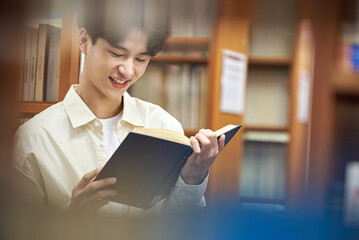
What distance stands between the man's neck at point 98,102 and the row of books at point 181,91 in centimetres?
6

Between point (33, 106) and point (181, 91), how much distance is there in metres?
0.32

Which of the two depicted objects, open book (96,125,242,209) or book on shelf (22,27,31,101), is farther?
book on shelf (22,27,31,101)

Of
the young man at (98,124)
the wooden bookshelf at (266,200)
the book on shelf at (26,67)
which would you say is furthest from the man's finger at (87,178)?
the wooden bookshelf at (266,200)

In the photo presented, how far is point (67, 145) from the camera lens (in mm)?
1062

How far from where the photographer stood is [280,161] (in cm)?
102

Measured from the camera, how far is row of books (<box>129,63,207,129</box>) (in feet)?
3.45

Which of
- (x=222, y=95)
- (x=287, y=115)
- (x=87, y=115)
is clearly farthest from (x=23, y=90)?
(x=287, y=115)

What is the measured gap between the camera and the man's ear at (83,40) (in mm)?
1051

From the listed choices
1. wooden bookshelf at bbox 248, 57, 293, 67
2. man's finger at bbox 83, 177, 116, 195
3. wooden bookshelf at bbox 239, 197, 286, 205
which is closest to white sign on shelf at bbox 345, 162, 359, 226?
wooden bookshelf at bbox 239, 197, 286, 205

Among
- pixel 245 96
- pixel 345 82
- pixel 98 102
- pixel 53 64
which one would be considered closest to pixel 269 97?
pixel 245 96

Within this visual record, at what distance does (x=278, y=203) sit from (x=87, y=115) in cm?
44

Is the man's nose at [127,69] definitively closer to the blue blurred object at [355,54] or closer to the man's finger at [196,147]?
the man's finger at [196,147]

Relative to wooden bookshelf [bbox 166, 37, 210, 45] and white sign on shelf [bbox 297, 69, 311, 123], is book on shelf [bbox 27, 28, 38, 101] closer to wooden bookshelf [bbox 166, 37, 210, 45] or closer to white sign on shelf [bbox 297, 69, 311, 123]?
wooden bookshelf [bbox 166, 37, 210, 45]

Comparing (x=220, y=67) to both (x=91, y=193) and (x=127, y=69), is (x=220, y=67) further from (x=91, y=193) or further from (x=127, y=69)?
(x=91, y=193)
